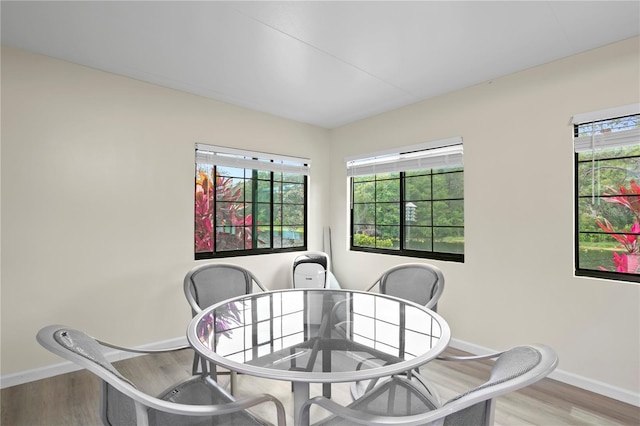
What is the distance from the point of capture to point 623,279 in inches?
88.0

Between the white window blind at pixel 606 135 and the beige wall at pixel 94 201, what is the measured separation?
10.5 feet

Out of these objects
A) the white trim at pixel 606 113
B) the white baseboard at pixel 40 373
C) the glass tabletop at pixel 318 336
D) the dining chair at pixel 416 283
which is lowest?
the white baseboard at pixel 40 373

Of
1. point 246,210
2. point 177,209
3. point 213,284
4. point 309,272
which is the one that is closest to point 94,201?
point 177,209

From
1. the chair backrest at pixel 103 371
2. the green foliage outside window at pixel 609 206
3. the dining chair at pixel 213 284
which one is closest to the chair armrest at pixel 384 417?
the chair backrest at pixel 103 371

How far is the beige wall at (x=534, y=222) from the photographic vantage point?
7.27 ft

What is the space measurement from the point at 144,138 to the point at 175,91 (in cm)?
59

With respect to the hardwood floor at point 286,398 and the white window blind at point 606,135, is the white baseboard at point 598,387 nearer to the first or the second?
the hardwood floor at point 286,398

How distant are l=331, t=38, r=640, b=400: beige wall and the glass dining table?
1308mm

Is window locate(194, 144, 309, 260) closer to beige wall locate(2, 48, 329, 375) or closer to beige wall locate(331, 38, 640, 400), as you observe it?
beige wall locate(2, 48, 329, 375)

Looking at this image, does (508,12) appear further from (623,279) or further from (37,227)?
(37,227)

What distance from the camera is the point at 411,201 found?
11.9 feet

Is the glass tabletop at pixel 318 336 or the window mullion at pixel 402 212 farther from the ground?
the window mullion at pixel 402 212

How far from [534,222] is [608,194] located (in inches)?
20.3

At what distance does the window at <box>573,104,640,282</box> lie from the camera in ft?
7.36
